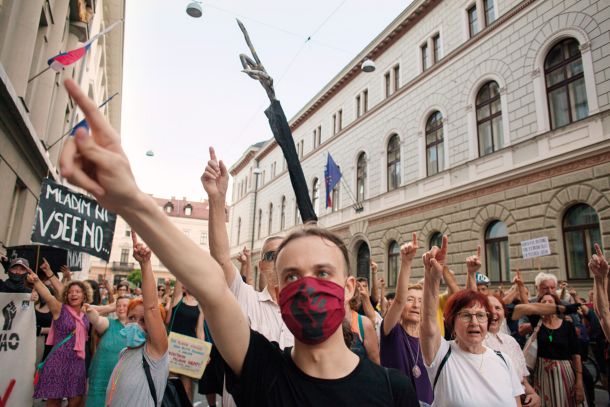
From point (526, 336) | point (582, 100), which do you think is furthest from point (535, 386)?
point (582, 100)

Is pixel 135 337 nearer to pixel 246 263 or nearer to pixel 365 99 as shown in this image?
pixel 246 263

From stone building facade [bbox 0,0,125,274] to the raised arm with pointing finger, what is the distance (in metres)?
6.41

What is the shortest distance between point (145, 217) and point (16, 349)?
12.3ft

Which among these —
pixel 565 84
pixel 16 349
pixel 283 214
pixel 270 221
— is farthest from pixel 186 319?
pixel 270 221

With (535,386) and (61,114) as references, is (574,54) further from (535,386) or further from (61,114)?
(61,114)

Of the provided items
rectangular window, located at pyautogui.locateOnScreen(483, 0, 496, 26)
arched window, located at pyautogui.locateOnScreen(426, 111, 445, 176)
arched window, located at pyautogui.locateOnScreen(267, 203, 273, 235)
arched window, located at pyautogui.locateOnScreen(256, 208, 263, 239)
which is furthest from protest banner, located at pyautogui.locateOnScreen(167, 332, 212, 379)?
arched window, located at pyautogui.locateOnScreen(256, 208, 263, 239)

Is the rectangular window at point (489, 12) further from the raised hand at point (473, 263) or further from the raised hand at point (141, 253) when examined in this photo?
the raised hand at point (141, 253)

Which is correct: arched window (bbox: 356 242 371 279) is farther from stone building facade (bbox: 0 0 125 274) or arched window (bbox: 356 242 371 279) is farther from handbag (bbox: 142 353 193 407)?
Result: handbag (bbox: 142 353 193 407)

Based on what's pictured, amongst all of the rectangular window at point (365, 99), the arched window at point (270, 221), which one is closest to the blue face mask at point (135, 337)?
the rectangular window at point (365, 99)

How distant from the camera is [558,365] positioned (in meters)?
4.47

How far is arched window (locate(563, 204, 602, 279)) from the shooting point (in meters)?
9.73

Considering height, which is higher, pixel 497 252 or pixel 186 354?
pixel 497 252

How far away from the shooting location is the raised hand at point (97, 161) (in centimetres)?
84

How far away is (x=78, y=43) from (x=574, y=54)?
1486 centimetres
